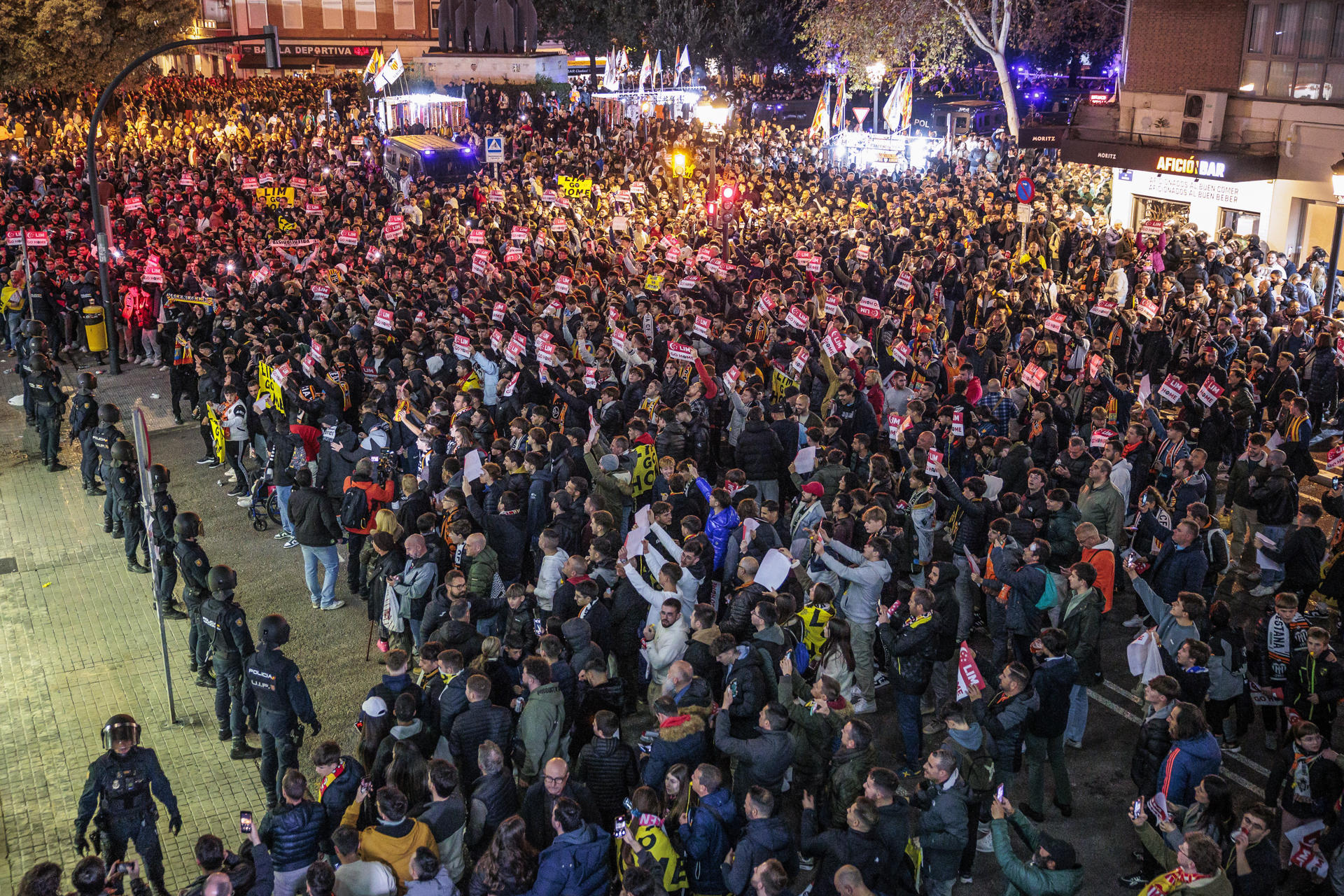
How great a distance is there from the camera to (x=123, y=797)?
753cm

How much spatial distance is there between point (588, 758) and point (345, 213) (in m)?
22.9

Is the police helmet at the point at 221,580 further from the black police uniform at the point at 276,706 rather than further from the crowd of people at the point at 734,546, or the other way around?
the black police uniform at the point at 276,706

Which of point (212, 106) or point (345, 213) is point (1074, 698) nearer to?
point (345, 213)

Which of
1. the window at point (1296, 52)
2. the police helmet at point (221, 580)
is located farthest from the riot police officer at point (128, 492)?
the window at point (1296, 52)

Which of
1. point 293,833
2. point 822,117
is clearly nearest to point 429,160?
point 822,117

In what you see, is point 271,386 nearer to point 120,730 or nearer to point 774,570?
point 120,730

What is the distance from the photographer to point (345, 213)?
2803 centimetres

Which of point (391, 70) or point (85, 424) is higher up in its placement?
point (391, 70)

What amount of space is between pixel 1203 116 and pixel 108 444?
23711 mm

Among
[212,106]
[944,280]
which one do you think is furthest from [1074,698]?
[212,106]

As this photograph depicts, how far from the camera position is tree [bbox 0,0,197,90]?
38.5 m

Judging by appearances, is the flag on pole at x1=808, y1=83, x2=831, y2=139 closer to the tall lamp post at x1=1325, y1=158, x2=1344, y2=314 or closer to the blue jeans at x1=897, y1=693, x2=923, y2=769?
the tall lamp post at x1=1325, y1=158, x2=1344, y2=314

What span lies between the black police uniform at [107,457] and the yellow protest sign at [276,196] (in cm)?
1436

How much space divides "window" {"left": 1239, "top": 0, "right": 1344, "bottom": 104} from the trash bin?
933 inches
